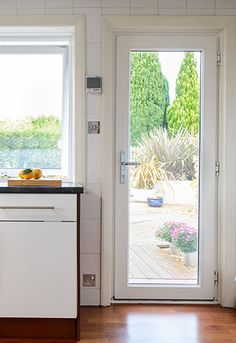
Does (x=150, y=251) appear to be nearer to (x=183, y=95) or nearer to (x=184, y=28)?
(x=183, y=95)

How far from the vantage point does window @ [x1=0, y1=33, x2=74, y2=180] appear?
308cm

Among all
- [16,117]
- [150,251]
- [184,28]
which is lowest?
[150,251]

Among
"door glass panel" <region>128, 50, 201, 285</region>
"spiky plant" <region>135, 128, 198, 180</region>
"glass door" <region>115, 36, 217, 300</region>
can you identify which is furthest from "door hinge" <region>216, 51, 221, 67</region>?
"spiky plant" <region>135, 128, 198, 180</region>

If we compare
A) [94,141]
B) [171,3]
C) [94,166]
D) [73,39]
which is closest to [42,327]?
[94,166]

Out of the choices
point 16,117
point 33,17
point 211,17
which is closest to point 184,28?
point 211,17

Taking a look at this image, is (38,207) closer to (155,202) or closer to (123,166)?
(123,166)

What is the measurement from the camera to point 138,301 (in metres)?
2.97

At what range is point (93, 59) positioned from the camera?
2.87 m

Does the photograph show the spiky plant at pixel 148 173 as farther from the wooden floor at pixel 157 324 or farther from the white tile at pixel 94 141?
the wooden floor at pixel 157 324

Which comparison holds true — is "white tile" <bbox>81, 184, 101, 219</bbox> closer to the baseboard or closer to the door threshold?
the door threshold

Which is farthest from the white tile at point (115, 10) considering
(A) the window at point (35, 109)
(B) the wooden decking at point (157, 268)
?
(B) the wooden decking at point (157, 268)

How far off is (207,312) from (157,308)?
1.18ft

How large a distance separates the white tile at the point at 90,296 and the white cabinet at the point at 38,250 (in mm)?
584

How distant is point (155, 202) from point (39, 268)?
3.51 ft
